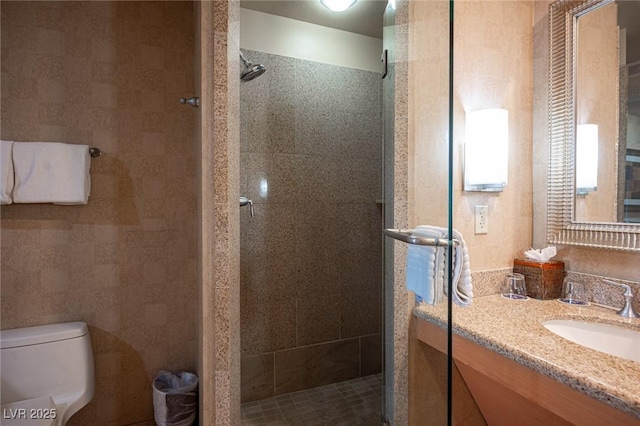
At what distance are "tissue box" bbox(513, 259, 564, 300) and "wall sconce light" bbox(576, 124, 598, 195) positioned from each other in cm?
32

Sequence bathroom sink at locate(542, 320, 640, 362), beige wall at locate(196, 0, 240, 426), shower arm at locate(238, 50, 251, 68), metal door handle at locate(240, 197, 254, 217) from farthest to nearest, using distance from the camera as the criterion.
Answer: metal door handle at locate(240, 197, 254, 217), shower arm at locate(238, 50, 251, 68), beige wall at locate(196, 0, 240, 426), bathroom sink at locate(542, 320, 640, 362)

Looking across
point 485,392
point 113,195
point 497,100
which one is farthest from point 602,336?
point 113,195

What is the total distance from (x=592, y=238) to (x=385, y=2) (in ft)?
3.97

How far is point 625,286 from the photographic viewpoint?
1.09 meters

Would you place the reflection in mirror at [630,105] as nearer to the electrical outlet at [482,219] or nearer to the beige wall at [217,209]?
the electrical outlet at [482,219]

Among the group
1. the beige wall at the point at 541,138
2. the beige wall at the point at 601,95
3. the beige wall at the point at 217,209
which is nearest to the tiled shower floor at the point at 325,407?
the beige wall at the point at 217,209

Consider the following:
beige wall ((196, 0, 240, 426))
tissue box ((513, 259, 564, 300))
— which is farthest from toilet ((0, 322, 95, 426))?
tissue box ((513, 259, 564, 300))

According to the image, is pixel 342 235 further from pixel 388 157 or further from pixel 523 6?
pixel 523 6

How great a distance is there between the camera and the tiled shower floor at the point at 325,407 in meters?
1.40

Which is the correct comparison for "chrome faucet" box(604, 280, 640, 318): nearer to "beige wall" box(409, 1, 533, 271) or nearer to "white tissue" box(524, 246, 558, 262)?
"white tissue" box(524, 246, 558, 262)

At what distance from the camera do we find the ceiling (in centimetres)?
136

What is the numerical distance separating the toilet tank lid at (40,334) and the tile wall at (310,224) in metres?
0.79

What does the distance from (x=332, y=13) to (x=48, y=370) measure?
2.12 metres

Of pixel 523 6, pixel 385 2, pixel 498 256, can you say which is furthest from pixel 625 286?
pixel 385 2
